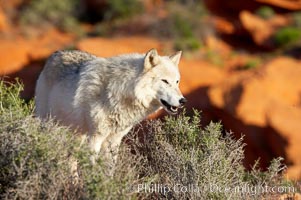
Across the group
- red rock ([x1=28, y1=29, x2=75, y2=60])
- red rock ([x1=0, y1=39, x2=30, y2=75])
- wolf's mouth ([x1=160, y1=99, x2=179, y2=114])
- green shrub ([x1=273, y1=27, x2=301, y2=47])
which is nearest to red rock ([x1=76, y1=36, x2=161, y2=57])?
red rock ([x1=28, y1=29, x2=75, y2=60])

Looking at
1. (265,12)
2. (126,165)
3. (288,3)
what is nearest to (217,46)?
(265,12)

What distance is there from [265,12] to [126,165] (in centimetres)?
1850

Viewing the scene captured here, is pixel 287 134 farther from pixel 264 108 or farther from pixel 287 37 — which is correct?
pixel 287 37

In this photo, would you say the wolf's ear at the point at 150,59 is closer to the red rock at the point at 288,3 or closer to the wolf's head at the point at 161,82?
the wolf's head at the point at 161,82

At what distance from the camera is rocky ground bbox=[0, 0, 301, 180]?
50.2 feet

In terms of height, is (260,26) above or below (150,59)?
above

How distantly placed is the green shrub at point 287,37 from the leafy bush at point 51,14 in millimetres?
7285

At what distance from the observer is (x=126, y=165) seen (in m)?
6.05

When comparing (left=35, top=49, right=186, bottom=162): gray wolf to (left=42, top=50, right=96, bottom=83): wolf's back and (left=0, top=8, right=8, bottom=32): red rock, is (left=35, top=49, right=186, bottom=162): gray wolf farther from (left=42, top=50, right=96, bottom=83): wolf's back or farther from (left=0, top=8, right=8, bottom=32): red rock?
(left=0, top=8, right=8, bottom=32): red rock

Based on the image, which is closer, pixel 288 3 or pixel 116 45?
pixel 116 45

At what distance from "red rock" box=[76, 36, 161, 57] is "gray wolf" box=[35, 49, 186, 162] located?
11.2 meters

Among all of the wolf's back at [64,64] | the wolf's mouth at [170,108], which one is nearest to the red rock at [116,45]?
the wolf's back at [64,64]

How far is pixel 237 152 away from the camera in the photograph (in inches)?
294

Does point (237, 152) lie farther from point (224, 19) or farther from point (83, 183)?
point (224, 19)
